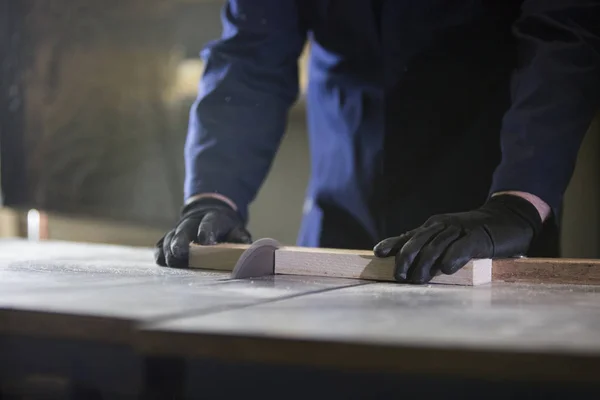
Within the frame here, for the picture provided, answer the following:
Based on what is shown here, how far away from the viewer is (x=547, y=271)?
1093 millimetres

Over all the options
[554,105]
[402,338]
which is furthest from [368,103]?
[402,338]

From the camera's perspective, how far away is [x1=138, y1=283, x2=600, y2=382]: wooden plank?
1.78 feet

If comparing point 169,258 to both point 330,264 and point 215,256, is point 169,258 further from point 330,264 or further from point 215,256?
point 330,264

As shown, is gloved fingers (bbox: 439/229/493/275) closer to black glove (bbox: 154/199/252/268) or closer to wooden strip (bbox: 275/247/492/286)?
wooden strip (bbox: 275/247/492/286)

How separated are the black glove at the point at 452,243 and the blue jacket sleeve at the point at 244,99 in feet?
1.80

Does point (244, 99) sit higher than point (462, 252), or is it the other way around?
point (244, 99)

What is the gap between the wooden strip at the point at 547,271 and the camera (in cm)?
108

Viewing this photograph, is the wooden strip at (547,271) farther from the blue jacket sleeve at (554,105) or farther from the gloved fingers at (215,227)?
the gloved fingers at (215,227)

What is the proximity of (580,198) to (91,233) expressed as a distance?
6.23 feet

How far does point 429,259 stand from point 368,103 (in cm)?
64

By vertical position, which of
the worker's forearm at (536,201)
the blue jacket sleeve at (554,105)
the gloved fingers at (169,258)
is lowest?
the gloved fingers at (169,258)

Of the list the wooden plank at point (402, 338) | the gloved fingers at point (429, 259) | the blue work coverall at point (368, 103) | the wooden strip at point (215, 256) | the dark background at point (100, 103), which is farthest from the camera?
the dark background at point (100, 103)

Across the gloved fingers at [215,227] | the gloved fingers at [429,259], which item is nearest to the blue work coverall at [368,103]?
the gloved fingers at [215,227]

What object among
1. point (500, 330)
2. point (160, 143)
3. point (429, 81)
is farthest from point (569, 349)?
point (160, 143)
